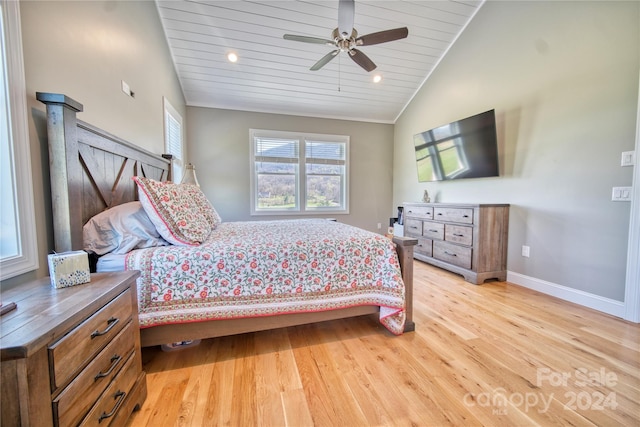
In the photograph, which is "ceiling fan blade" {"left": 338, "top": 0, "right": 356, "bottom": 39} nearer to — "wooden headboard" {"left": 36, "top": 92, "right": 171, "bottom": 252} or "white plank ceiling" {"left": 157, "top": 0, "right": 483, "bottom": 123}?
"white plank ceiling" {"left": 157, "top": 0, "right": 483, "bottom": 123}

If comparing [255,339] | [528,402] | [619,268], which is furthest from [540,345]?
[255,339]

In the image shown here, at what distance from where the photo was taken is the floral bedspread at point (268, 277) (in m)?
1.47

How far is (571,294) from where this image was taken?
8.04 ft

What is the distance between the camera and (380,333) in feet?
6.33

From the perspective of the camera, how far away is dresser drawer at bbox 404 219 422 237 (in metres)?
3.84

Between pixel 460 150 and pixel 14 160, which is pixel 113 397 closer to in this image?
pixel 14 160

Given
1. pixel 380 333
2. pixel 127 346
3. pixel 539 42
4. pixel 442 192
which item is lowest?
pixel 380 333

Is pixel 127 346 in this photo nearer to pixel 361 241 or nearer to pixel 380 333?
pixel 361 241

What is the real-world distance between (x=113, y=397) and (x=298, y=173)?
412cm

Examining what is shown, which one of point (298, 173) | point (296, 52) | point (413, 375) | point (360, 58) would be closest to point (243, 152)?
point (298, 173)

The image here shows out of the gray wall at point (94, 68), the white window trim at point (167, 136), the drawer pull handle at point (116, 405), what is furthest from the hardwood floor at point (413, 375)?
the white window trim at point (167, 136)

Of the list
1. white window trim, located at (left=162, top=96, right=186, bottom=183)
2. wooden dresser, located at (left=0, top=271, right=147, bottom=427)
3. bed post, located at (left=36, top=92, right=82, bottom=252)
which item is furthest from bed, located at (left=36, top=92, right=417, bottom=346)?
white window trim, located at (left=162, top=96, right=186, bottom=183)

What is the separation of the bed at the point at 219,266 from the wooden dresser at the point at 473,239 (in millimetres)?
1518

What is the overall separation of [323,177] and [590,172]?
3.64 metres
